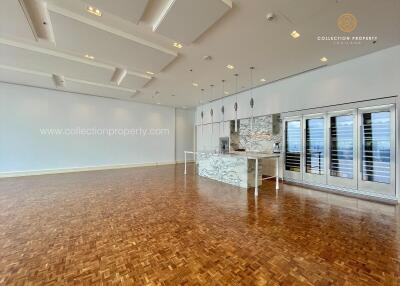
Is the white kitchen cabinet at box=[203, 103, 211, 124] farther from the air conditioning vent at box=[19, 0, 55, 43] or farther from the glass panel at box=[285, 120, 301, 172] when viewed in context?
the air conditioning vent at box=[19, 0, 55, 43]

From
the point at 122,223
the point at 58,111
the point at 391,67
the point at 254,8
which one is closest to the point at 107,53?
the point at 254,8

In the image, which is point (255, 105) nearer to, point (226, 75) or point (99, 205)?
point (226, 75)

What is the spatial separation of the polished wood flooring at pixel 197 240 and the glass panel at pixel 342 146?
1.03 meters

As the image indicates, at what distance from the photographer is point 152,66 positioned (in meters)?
5.03

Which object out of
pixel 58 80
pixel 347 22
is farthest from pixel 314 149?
pixel 58 80

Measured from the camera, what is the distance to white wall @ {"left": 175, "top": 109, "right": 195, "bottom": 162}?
11.9 meters

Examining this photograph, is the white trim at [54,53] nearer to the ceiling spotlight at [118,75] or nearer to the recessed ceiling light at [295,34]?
the ceiling spotlight at [118,75]

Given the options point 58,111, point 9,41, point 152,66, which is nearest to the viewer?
point 9,41

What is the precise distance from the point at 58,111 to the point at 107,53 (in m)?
5.50

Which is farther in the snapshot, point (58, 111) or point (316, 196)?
point (58, 111)

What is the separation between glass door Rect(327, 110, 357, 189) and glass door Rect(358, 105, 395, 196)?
0.15 m

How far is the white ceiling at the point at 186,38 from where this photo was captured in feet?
9.68

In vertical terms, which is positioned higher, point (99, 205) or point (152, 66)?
point (152, 66)

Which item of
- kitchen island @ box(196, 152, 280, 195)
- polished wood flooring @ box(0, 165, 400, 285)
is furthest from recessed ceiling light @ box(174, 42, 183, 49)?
polished wood flooring @ box(0, 165, 400, 285)
